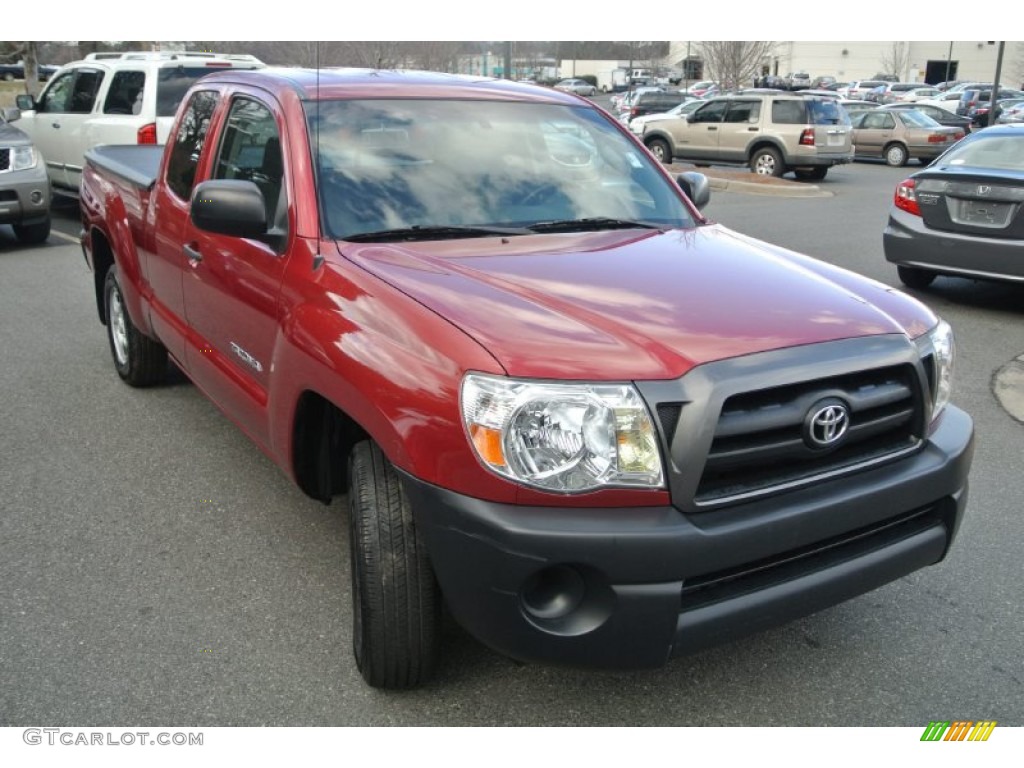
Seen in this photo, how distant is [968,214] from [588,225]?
5.52 metres

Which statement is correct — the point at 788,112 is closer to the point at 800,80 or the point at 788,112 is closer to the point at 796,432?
the point at 796,432

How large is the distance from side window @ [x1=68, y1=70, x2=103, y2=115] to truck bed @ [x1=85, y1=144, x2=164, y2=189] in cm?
579

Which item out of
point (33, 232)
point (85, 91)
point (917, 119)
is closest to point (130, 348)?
point (33, 232)

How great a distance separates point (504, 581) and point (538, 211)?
1.72 m

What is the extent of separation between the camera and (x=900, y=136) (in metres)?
24.2

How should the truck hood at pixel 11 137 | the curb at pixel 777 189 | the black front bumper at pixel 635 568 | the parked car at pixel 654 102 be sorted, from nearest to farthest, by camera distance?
the black front bumper at pixel 635 568
the truck hood at pixel 11 137
the curb at pixel 777 189
the parked car at pixel 654 102

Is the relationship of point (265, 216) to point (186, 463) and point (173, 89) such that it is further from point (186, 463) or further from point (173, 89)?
point (173, 89)

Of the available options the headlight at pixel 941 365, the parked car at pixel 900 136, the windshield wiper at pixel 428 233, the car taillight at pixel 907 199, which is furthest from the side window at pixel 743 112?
the headlight at pixel 941 365

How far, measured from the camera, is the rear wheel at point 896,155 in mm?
24328

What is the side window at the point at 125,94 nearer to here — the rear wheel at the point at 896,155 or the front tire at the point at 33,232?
the front tire at the point at 33,232

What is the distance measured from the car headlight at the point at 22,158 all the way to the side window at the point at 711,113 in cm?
1494

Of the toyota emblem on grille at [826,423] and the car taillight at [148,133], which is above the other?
the car taillight at [148,133]

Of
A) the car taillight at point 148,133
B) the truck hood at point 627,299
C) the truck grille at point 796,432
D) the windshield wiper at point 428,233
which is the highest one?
the windshield wiper at point 428,233

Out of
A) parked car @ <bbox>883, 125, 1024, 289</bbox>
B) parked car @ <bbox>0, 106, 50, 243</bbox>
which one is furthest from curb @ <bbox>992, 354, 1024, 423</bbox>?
parked car @ <bbox>0, 106, 50, 243</bbox>
